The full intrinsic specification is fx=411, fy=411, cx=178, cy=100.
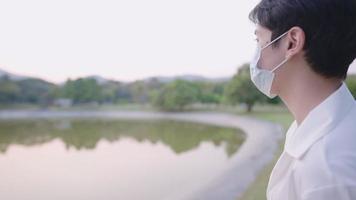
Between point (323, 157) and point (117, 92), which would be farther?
point (117, 92)

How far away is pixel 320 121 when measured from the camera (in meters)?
0.67

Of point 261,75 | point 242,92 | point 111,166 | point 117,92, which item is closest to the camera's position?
point 261,75

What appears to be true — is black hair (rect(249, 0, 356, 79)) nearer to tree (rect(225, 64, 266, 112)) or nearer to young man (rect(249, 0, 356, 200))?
young man (rect(249, 0, 356, 200))

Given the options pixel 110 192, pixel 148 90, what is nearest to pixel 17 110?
pixel 148 90

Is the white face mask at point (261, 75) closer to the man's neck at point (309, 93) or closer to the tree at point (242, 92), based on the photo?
the man's neck at point (309, 93)

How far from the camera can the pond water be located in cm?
686

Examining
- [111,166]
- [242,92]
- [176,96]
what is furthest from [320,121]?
[176,96]

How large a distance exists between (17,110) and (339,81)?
32503 millimetres

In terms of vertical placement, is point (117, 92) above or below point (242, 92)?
above

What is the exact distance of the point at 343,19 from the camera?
28.0 inches

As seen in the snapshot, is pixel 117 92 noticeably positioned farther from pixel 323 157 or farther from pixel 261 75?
pixel 323 157

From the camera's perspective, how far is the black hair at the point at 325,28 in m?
0.71

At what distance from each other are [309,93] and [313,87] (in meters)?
0.01

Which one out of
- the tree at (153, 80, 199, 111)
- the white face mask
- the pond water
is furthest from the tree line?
A: the white face mask
